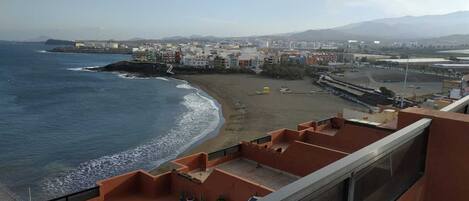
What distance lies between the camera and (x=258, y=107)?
35750 mm

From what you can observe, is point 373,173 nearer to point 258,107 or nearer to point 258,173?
point 258,173

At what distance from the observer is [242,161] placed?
32.1 feet

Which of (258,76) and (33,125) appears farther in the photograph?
(258,76)

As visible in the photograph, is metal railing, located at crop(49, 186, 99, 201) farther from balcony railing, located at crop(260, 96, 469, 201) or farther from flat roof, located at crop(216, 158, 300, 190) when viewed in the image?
balcony railing, located at crop(260, 96, 469, 201)

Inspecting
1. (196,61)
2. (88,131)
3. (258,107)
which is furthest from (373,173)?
(196,61)

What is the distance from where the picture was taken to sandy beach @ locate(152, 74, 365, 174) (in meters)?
24.8

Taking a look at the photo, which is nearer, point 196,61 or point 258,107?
point 258,107

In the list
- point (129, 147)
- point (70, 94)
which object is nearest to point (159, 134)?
point (129, 147)

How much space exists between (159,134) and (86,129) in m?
5.15

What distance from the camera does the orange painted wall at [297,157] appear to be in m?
8.05

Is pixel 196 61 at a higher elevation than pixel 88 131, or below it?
higher

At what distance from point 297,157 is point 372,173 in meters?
6.43

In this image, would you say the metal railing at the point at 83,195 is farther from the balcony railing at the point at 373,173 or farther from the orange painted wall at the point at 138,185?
the balcony railing at the point at 373,173

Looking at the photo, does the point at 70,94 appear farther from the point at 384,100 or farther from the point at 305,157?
the point at 305,157
